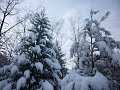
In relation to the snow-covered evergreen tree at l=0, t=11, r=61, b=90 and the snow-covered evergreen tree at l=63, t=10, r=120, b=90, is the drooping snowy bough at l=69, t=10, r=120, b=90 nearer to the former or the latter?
the snow-covered evergreen tree at l=63, t=10, r=120, b=90

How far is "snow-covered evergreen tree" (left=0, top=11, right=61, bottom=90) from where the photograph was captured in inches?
A: 327

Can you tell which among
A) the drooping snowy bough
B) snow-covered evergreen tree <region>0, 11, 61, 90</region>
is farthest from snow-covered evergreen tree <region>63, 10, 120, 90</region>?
Answer: snow-covered evergreen tree <region>0, 11, 61, 90</region>

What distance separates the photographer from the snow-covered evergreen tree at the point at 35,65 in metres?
8.31

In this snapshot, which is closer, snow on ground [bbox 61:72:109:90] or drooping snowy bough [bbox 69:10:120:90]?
snow on ground [bbox 61:72:109:90]

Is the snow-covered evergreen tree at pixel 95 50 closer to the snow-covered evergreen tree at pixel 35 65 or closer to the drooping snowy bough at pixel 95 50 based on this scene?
the drooping snowy bough at pixel 95 50

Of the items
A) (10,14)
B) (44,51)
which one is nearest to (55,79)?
(44,51)

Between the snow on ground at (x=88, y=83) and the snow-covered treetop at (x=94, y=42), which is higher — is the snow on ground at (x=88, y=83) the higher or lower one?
the lower one

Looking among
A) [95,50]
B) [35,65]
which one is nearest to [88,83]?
[95,50]

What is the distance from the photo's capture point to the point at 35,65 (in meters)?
8.41

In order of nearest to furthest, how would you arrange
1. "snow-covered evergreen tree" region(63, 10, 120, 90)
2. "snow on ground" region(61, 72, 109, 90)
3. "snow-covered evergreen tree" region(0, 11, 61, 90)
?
"snow on ground" region(61, 72, 109, 90), "snow-covered evergreen tree" region(63, 10, 120, 90), "snow-covered evergreen tree" region(0, 11, 61, 90)

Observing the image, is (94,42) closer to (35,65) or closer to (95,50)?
(95,50)

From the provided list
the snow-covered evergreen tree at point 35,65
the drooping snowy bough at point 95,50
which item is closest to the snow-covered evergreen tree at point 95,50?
the drooping snowy bough at point 95,50

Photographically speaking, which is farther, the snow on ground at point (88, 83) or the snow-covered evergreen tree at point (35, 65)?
the snow-covered evergreen tree at point (35, 65)

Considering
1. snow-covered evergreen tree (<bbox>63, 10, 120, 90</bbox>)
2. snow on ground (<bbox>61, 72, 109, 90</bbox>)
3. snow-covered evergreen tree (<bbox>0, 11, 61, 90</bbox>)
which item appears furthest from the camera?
snow-covered evergreen tree (<bbox>0, 11, 61, 90</bbox>)
